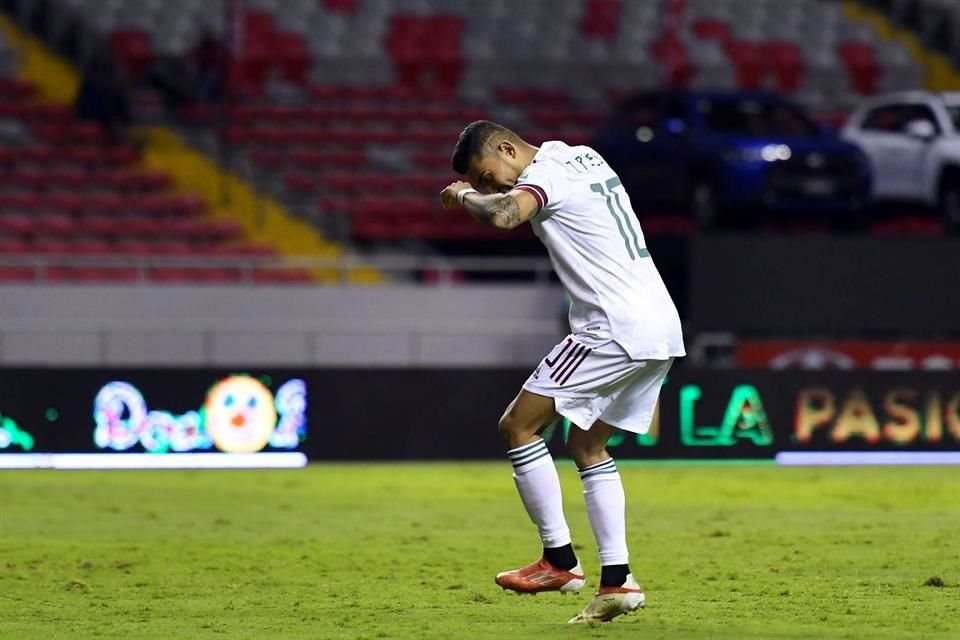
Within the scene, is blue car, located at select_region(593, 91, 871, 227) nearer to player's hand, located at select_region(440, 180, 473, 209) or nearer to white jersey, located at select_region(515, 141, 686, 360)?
white jersey, located at select_region(515, 141, 686, 360)

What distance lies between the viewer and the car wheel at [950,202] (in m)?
23.6

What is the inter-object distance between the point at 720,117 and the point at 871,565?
14.0m

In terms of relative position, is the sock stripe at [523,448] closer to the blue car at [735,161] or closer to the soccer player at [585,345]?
the soccer player at [585,345]

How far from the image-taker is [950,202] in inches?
935

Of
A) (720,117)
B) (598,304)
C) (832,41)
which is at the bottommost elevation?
(598,304)

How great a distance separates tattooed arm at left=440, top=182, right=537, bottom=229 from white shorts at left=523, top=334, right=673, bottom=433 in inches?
25.8

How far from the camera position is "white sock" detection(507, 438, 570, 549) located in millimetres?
8188

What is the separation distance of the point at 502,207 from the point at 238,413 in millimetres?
10412

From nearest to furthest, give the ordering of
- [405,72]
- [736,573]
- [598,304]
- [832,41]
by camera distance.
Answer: [598,304] < [736,573] < [405,72] < [832,41]

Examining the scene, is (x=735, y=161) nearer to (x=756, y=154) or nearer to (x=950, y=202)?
(x=756, y=154)

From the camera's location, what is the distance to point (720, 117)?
78.3 ft

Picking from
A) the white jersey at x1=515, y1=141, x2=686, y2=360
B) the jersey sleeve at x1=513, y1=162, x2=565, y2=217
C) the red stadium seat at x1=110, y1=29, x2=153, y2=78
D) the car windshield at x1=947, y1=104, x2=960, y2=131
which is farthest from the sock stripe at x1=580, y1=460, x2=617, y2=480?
the red stadium seat at x1=110, y1=29, x2=153, y2=78

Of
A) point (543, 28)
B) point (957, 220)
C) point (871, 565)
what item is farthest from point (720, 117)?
point (871, 565)

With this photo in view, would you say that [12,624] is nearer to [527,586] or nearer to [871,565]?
[527,586]
